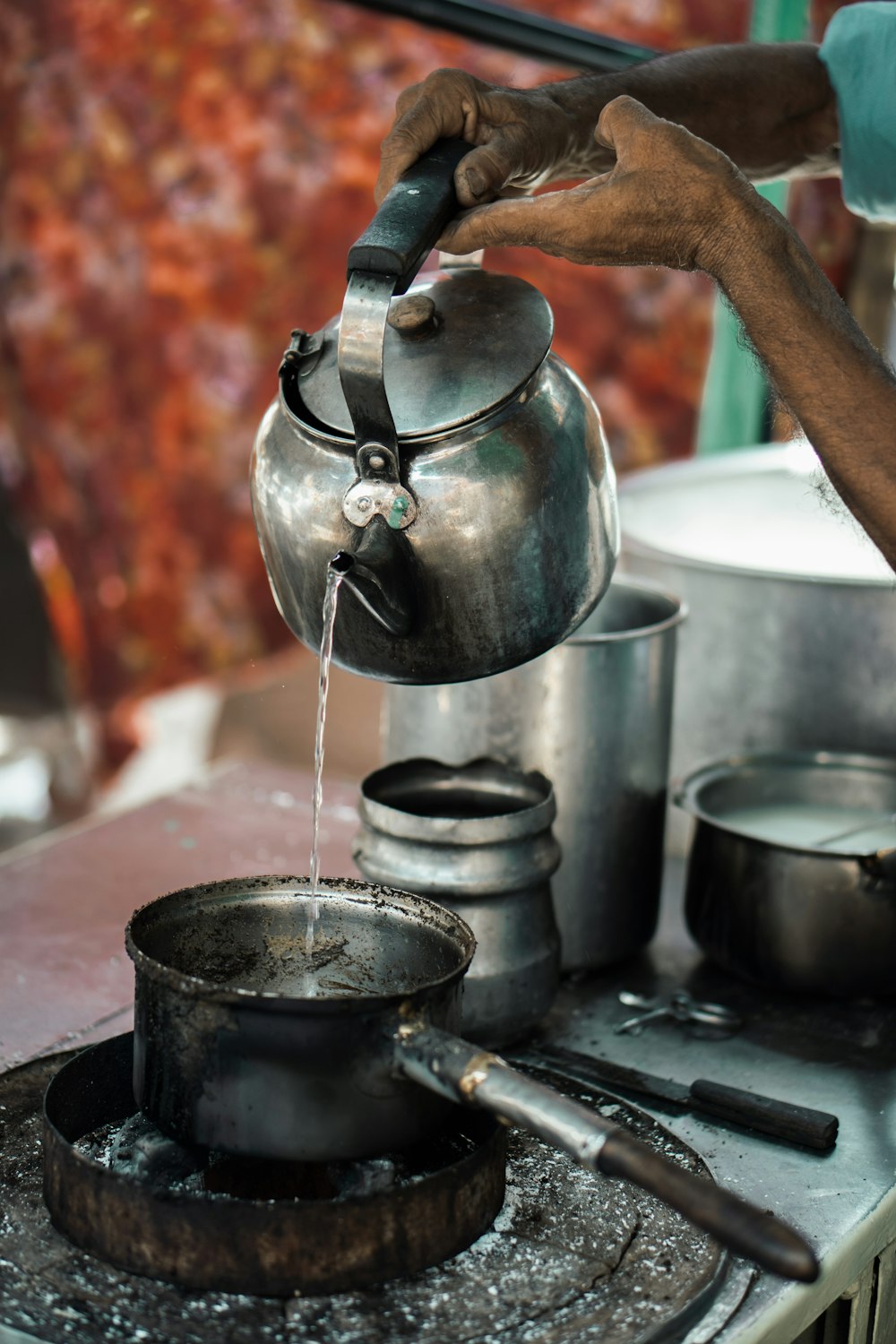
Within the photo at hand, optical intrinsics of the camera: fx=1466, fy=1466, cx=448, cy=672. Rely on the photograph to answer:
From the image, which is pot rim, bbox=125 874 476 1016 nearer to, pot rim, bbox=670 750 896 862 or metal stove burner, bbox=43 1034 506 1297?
metal stove burner, bbox=43 1034 506 1297

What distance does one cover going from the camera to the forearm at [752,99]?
1746 millimetres

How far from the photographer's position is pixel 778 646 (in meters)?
1.94

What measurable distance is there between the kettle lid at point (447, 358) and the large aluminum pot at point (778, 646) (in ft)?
2.62

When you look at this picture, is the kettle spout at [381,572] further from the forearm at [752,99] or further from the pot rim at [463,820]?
the forearm at [752,99]

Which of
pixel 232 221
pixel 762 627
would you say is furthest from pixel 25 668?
pixel 762 627

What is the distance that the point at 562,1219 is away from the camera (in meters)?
1.19

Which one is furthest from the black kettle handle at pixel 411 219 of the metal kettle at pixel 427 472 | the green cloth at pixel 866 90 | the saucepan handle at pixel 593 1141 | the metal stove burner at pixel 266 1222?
the green cloth at pixel 866 90

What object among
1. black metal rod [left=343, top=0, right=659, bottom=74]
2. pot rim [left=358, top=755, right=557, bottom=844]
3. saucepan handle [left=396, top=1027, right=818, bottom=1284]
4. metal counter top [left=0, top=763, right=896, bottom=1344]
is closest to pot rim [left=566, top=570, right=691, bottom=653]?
pot rim [left=358, top=755, right=557, bottom=844]

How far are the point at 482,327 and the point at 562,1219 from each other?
2.37 ft

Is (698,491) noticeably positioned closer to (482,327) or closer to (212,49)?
(482,327)

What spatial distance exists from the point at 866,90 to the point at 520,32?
48cm

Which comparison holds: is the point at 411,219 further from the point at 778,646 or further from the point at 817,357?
the point at 778,646

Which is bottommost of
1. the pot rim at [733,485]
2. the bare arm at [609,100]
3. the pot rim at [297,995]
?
the pot rim at [297,995]

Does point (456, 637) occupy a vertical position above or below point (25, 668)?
above
